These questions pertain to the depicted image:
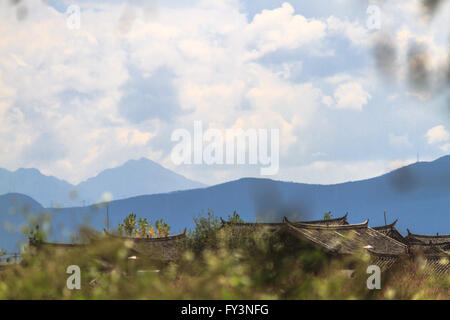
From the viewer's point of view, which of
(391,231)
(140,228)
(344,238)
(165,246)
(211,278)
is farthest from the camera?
(140,228)

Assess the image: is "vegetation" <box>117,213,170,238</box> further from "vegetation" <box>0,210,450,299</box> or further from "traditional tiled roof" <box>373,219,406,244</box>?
"vegetation" <box>0,210,450,299</box>

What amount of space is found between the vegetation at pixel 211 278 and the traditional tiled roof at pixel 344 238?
46.6 ft

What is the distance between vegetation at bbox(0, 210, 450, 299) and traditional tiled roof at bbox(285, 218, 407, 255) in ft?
46.6

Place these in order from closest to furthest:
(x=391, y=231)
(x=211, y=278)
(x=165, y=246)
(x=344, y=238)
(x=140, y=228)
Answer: (x=211, y=278), (x=344, y=238), (x=165, y=246), (x=391, y=231), (x=140, y=228)

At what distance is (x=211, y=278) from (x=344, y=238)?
27.3 m

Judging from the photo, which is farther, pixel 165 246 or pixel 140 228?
pixel 140 228

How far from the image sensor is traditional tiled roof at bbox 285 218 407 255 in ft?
99.3

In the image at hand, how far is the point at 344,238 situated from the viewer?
3553 centimetres

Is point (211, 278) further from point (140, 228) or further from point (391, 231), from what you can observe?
point (140, 228)

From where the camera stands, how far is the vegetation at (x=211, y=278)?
9.11 metres

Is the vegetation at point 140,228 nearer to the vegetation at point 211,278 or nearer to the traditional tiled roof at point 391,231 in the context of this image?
the traditional tiled roof at point 391,231

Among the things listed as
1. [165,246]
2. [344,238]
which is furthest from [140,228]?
[344,238]
